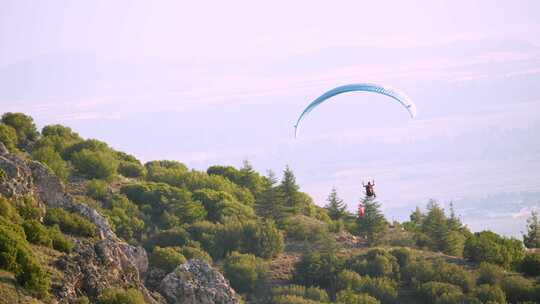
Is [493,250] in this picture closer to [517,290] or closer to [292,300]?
[517,290]

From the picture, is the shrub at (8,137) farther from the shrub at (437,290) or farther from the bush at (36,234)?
the shrub at (437,290)

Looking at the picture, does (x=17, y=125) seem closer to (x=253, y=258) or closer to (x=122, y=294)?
(x=253, y=258)

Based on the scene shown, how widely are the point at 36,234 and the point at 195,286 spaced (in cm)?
745

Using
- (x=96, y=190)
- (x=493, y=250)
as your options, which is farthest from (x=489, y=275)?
(x=96, y=190)

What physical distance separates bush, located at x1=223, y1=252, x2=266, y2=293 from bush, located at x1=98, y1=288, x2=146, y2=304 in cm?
1702

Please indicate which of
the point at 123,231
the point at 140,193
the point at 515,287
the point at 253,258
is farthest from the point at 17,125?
the point at 515,287

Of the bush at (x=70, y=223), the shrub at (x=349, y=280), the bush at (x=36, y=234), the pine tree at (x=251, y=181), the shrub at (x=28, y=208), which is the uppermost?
the pine tree at (x=251, y=181)

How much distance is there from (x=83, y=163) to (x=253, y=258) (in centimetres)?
1782

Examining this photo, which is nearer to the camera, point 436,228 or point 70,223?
point 70,223

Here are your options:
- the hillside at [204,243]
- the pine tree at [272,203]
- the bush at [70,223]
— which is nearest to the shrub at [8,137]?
the hillside at [204,243]

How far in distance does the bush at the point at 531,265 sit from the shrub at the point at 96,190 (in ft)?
83.4

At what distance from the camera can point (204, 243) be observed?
66.2 meters

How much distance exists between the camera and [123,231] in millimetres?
65062

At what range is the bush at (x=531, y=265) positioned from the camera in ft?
215
